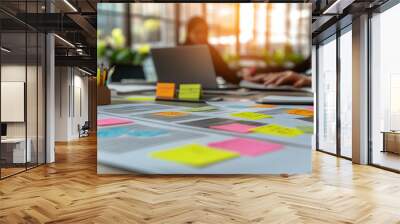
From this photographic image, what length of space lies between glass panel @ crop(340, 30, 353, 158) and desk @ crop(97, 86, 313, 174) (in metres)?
2.67

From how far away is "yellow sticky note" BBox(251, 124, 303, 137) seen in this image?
5422 mm

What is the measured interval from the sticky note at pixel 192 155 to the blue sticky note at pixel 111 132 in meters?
0.53

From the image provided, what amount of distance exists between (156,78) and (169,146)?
36.9 inches

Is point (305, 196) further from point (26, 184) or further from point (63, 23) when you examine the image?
point (63, 23)

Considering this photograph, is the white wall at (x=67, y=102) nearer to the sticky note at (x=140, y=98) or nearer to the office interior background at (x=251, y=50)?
the office interior background at (x=251, y=50)

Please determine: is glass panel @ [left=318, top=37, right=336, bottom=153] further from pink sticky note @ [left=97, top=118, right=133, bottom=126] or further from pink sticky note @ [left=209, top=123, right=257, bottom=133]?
pink sticky note @ [left=97, top=118, right=133, bottom=126]

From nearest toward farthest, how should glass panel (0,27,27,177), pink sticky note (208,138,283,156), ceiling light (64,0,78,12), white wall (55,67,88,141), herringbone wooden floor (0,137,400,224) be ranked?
herringbone wooden floor (0,137,400,224)
pink sticky note (208,138,283,156)
glass panel (0,27,27,177)
ceiling light (64,0,78,12)
white wall (55,67,88,141)

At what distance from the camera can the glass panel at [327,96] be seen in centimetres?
887

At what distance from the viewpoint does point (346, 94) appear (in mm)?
8094

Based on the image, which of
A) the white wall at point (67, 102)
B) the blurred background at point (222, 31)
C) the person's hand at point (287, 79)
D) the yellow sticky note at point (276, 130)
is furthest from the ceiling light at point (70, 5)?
the white wall at point (67, 102)

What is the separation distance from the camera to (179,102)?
5570mm

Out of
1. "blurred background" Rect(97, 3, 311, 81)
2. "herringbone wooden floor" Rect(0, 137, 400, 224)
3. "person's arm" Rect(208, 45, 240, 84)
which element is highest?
"blurred background" Rect(97, 3, 311, 81)

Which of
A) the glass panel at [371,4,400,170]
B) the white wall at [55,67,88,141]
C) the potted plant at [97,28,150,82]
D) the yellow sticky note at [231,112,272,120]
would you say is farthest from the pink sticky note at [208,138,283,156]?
the white wall at [55,67,88,141]

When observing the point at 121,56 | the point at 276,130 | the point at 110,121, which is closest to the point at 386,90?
the point at 276,130
